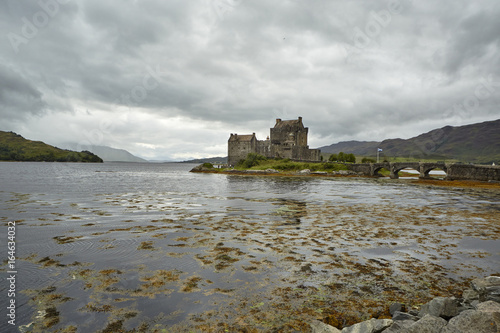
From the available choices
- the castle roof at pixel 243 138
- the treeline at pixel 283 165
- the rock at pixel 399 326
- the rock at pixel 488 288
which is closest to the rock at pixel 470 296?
the rock at pixel 488 288

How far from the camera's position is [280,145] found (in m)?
140

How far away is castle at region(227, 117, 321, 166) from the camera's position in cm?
13662

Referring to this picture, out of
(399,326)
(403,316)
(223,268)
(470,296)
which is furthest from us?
(223,268)

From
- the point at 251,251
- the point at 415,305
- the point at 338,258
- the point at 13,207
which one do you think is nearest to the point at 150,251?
the point at 251,251

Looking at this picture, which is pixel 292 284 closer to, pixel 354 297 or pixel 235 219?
pixel 354 297

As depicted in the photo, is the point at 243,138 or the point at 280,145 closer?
the point at 280,145

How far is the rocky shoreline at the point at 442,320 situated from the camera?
5164 millimetres

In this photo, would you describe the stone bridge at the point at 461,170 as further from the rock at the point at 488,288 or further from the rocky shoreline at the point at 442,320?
the rocky shoreline at the point at 442,320

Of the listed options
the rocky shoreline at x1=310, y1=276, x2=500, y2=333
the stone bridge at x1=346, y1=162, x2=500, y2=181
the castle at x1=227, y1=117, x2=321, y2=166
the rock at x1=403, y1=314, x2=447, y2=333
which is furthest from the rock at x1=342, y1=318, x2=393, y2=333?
the castle at x1=227, y1=117, x2=321, y2=166

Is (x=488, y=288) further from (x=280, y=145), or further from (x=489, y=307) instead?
(x=280, y=145)

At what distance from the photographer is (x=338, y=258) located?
11.0 meters

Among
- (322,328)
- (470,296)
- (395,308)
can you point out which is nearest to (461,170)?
(470,296)

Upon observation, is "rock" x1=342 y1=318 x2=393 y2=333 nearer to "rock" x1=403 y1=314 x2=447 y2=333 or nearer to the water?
"rock" x1=403 y1=314 x2=447 y2=333

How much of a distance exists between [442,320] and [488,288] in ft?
9.60
